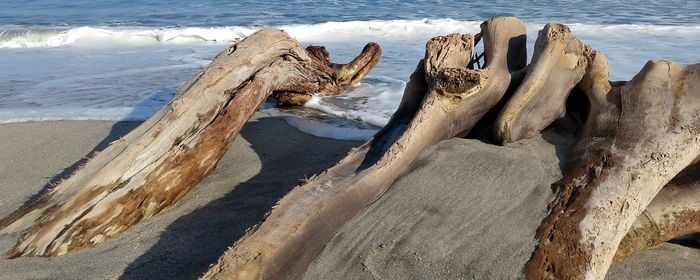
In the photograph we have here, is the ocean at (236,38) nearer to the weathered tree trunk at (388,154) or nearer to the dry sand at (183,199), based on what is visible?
the dry sand at (183,199)

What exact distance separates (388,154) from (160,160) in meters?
1.27

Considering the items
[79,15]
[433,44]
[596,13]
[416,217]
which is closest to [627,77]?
[433,44]

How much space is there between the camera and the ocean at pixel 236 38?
19.8ft

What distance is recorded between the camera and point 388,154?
2.81 meters

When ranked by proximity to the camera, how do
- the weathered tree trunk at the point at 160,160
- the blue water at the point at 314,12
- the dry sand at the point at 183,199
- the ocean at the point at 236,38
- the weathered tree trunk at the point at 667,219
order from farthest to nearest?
the blue water at the point at 314,12 < the ocean at the point at 236,38 < the weathered tree trunk at the point at 160,160 < the dry sand at the point at 183,199 < the weathered tree trunk at the point at 667,219

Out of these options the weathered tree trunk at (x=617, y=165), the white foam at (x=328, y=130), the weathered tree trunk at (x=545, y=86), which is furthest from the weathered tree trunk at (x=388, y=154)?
the white foam at (x=328, y=130)

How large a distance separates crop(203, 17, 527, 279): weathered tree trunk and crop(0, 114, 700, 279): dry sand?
0.07 m

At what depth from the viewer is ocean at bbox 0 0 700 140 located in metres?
6.03

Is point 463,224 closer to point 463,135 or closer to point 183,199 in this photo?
point 463,135

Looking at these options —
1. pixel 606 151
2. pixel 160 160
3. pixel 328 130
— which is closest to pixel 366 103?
pixel 328 130

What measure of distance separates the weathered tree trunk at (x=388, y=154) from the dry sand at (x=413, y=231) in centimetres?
7

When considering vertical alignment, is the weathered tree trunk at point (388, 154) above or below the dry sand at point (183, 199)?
above

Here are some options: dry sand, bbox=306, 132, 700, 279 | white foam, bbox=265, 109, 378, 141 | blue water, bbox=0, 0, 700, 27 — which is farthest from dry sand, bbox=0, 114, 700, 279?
blue water, bbox=0, 0, 700, 27

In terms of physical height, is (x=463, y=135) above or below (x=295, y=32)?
above
